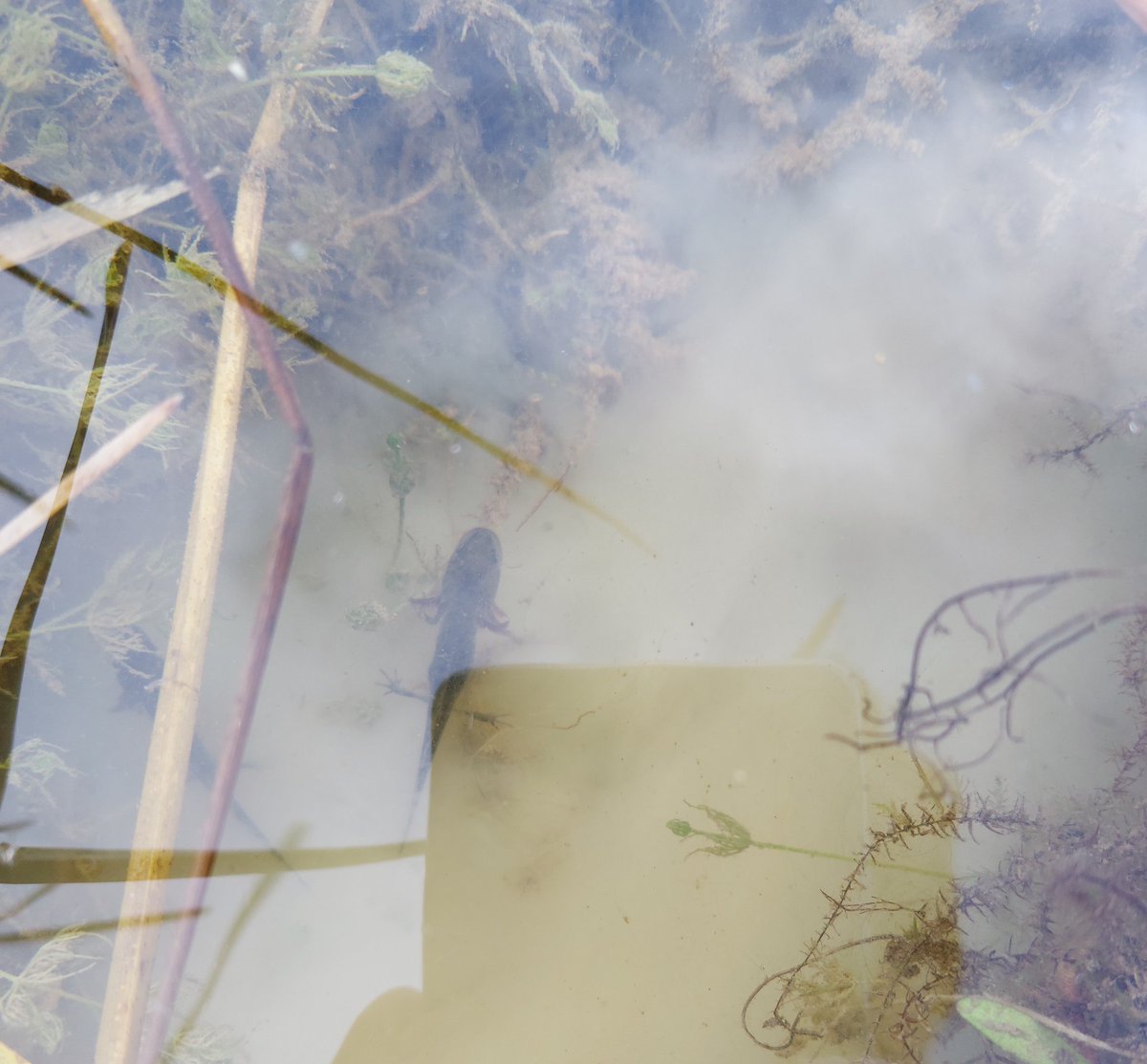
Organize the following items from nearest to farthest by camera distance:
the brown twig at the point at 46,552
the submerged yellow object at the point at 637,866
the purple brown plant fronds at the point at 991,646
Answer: the brown twig at the point at 46,552 < the submerged yellow object at the point at 637,866 < the purple brown plant fronds at the point at 991,646

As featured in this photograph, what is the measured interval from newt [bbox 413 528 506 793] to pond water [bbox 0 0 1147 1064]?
32mm

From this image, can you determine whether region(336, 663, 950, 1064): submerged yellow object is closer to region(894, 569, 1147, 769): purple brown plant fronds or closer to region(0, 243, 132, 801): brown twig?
region(894, 569, 1147, 769): purple brown plant fronds

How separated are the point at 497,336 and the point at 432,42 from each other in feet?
5.16

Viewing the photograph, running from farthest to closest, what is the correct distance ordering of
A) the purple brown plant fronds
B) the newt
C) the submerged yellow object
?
the newt → the purple brown plant fronds → the submerged yellow object

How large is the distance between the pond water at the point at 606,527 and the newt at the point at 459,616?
32 mm

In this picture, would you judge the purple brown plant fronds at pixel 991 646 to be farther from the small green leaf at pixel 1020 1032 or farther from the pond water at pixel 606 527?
the small green leaf at pixel 1020 1032

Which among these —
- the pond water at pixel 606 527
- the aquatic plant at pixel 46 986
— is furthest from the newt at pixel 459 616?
the aquatic plant at pixel 46 986

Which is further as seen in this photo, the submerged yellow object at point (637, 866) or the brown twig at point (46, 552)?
the submerged yellow object at point (637, 866)

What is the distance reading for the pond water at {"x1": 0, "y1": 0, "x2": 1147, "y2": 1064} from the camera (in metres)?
3.29

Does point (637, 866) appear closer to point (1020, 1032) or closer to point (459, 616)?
point (459, 616)

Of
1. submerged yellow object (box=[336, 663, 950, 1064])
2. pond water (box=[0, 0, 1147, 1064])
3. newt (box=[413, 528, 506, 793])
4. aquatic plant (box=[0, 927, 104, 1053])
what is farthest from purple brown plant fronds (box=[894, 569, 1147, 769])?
aquatic plant (box=[0, 927, 104, 1053])

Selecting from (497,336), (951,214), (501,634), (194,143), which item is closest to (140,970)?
(501,634)

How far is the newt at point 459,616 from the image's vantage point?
3844 mm

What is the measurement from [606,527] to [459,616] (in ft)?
3.43
